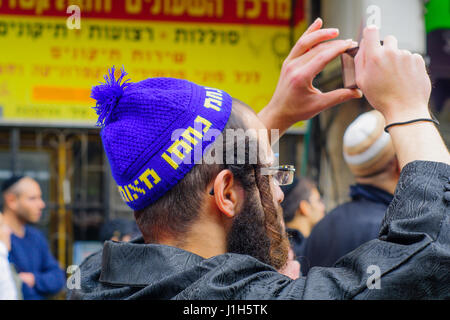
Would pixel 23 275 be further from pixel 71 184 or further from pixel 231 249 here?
pixel 231 249

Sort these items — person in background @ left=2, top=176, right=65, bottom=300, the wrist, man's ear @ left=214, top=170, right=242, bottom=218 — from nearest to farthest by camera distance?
the wrist < man's ear @ left=214, top=170, right=242, bottom=218 < person in background @ left=2, top=176, right=65, bottom=300

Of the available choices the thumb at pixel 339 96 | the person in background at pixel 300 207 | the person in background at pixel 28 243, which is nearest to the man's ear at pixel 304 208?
the person in background at pixel 300 207

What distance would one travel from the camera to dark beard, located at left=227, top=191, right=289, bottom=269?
1.42 meters

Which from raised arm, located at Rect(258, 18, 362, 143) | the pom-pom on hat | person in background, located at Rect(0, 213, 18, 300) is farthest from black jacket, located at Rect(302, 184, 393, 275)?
person in background, located at Rect(0, 213, 18, 300)

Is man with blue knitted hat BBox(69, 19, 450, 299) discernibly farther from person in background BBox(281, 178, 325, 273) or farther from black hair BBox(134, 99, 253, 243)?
person in background BBox(281, 178, 325, 273)

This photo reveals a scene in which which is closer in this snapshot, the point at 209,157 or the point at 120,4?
the point at 209,157

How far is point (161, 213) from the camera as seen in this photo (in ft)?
4.70

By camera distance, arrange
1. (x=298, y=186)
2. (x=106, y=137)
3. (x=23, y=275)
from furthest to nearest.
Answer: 1. (x=23, y=275)
2. (x=298, y=186)
3. (x=106, y=137)

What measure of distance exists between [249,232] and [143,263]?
282 millimetres

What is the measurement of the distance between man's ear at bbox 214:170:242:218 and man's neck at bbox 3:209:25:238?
3.71 meters

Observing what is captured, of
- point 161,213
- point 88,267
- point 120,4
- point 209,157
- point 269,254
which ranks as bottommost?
point 88,267

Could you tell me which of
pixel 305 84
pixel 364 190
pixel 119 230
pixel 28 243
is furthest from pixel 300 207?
pixel 305 84

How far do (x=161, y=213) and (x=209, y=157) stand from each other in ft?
0.64
